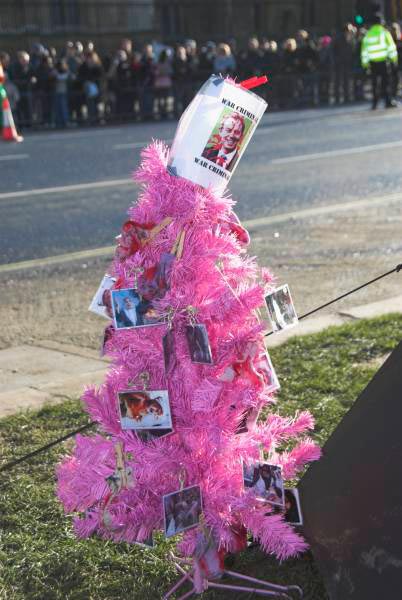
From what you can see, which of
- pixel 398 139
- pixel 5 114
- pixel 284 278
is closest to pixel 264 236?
pixel 284 278

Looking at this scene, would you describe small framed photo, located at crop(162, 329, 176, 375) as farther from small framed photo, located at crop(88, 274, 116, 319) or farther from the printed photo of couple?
the printed photo of couple

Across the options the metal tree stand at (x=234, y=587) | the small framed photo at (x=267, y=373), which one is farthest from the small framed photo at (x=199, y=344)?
the metal tree stand at (x=234, y=587)

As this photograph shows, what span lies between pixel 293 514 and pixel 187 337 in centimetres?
64

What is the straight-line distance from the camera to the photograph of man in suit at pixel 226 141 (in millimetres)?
2979

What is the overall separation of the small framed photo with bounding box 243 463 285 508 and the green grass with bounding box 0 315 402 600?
0.98 feet

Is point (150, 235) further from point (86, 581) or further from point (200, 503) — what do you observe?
point (86, 581)

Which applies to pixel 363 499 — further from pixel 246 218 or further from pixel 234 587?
pixel 246 218

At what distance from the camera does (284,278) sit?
298 inches

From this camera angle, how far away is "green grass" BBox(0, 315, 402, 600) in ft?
10.5

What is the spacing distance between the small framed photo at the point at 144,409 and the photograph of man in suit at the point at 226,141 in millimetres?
679

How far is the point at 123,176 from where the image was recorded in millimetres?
13242

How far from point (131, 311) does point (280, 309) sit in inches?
18.8

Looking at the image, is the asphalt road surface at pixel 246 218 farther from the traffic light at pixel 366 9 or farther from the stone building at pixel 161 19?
the stone building at pixel 161 19

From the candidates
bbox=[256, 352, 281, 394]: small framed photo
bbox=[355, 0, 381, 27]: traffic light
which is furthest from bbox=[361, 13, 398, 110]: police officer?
bbox=[256, 352, 281, 394]: small framed photo
